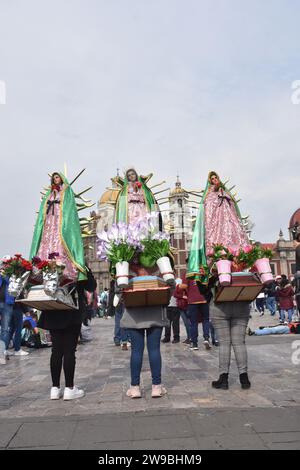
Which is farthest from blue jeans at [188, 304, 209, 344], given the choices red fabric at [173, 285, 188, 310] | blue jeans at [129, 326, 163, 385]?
blue jeans at [129, 326, 163, 385]

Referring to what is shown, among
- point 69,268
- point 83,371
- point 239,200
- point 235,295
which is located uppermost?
point 239,200

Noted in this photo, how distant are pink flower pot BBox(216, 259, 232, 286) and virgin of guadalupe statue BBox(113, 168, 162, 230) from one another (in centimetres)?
231

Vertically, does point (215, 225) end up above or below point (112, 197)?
below

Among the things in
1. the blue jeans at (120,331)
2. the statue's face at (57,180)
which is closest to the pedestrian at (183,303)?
the blue jeans at (120,331)

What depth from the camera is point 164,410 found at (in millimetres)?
4410

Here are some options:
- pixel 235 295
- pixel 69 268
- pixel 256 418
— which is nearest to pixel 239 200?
pixel 235 295

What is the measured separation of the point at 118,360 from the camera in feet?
27.9

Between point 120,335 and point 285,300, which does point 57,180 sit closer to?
point 120,335

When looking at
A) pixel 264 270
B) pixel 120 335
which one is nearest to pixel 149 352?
pixel 264 270

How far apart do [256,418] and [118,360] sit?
4.86 m

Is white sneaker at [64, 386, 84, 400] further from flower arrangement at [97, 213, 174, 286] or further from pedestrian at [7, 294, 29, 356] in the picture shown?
pedestrian at [7, 294, 29, 356]

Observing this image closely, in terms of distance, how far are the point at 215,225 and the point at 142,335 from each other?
2118 millimetres

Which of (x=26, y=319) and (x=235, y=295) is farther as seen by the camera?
(x=26, y=319)

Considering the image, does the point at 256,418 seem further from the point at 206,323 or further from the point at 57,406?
the point at 206,323
